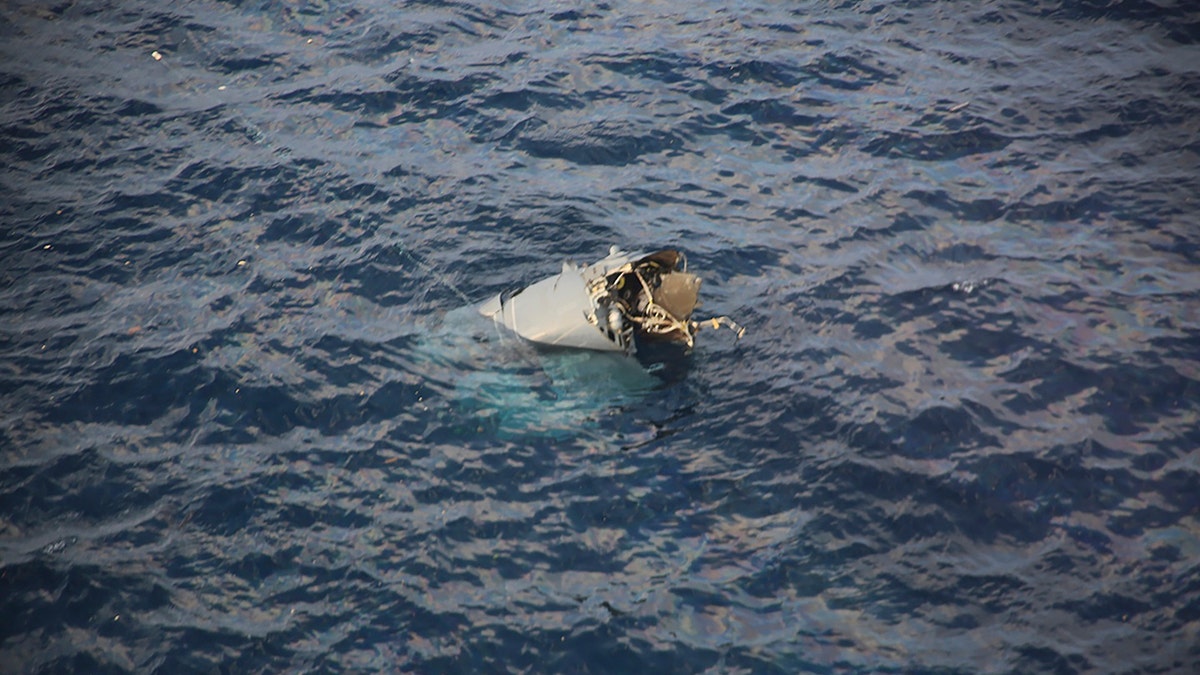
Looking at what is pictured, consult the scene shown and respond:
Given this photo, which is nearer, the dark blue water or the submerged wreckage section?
the dark blue water

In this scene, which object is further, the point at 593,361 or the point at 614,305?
the point at 593,361

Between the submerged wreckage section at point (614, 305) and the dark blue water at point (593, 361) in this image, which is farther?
the submerged wreckage section at point (614, 305)

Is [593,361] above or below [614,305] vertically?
below

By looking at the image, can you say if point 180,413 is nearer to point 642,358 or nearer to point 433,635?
point 433,635
